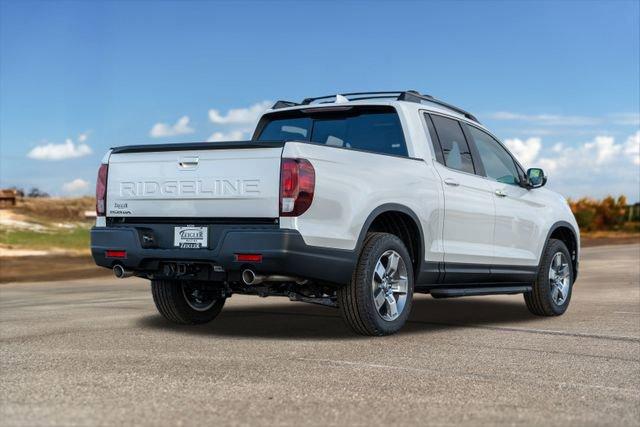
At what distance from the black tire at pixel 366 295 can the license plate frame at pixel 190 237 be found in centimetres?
119

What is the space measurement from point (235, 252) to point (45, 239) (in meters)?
28.2

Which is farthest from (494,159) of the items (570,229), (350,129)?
(350,129)

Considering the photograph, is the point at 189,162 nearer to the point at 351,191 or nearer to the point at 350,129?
the point at 351,191

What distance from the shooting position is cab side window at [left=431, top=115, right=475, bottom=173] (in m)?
8.50

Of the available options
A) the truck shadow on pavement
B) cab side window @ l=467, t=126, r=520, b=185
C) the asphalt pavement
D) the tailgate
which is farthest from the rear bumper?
cab side window @ l=467, t=126, r=520, b=185

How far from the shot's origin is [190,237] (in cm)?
707

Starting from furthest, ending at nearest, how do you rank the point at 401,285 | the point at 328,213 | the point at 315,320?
the point at 315,320, the point at 401,285, the point at 328,213

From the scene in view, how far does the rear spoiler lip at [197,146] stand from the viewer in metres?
6.68

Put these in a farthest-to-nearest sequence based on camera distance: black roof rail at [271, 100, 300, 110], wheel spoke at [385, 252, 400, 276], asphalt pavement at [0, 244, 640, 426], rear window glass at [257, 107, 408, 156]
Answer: black roof rail at [271, 100, 300, 110] → rear window glass at [257, 107, 408, 156] → wheel spoke at [385, 252, 400, 276] → asphalt pavement at [0, 244, 640, 426]

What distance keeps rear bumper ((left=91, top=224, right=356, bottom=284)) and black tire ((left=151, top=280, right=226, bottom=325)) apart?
81 cm

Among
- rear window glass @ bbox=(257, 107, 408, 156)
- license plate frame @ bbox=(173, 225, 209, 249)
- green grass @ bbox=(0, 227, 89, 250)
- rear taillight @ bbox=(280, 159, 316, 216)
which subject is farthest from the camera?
green grass @ bbox=(0, 227, 89, 250)

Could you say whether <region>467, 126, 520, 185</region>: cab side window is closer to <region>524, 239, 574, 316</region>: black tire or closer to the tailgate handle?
<region>524, 239, 574, 316</region>: black tire

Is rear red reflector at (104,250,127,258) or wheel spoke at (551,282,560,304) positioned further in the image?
wheel spoke at (551,282,560,304)

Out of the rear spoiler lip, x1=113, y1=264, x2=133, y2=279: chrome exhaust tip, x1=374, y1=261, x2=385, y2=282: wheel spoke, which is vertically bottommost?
x1=113, y1=264, x2=133, y2=279: chrome exhaust tip
